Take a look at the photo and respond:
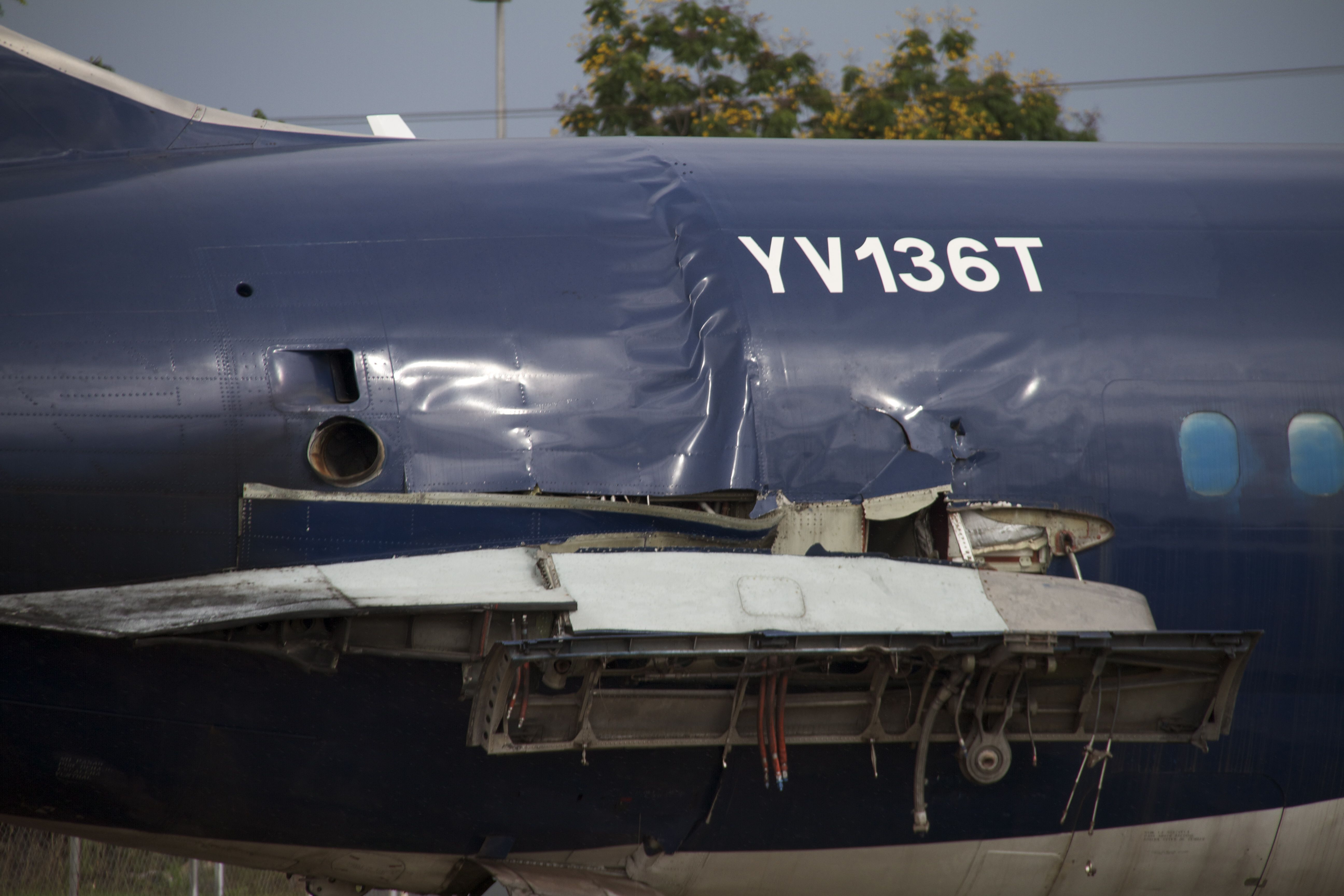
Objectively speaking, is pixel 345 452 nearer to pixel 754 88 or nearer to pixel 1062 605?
pixel 1062 605

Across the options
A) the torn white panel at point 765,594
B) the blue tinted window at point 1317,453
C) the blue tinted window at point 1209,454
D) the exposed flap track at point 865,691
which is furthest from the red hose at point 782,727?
the blue tinted window at point 1317,453

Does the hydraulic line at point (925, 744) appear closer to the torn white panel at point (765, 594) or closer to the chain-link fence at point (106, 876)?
the torn white panel at point (765, 594)

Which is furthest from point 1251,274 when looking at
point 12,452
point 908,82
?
point 908,82

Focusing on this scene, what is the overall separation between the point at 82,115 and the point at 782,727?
658cm

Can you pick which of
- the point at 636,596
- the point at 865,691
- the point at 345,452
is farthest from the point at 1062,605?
the point at 345,452

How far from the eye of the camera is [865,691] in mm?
8133

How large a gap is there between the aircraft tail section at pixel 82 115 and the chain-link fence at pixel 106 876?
11.0 metres

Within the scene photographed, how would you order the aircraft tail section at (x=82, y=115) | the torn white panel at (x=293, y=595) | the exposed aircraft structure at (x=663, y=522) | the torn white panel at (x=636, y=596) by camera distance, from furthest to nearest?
the aircraft tail section at (x=82, y=115)
the exposed aircraft structure at (x=663, y=522)
the torn white panel at (x=636, y=596)
the torn white panel at (x=293, y=595)

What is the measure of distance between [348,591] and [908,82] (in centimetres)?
2484

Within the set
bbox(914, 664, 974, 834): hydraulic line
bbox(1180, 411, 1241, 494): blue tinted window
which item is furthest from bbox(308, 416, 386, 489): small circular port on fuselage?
bbox(1180, 411, 1241, 494): blue tinted window

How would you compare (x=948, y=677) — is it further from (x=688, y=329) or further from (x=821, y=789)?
(x=688, y=329)

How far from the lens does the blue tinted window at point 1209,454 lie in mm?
8648

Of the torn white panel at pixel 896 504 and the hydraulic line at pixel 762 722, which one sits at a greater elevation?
the torn white panel at pixel 896 504

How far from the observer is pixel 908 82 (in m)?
29.2
